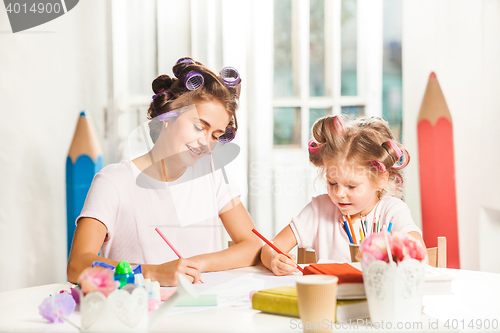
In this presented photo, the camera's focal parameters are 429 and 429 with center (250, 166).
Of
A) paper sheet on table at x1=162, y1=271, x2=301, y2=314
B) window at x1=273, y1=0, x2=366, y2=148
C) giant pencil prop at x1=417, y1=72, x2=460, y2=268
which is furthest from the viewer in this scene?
window at x1=273, y1=0, x2=366, y2=148

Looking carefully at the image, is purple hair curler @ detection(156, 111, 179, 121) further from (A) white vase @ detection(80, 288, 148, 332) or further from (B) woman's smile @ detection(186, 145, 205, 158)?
(A) white vase @ detection(80, 288, 148, 332)

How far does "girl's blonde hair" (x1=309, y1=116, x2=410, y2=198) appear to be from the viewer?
1.03 metres

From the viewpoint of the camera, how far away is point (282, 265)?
836 mm

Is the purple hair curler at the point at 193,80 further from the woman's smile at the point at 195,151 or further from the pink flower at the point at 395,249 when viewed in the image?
the pink flower at the point at 395,249

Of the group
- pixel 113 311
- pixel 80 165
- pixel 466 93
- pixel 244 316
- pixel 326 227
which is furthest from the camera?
pixel 466 93

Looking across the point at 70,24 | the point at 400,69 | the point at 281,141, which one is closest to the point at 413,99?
the point at 400,69

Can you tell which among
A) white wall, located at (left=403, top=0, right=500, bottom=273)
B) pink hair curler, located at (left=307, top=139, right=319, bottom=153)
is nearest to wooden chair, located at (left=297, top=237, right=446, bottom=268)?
pink hair curler, located at (left=307, top=139, right=319, bottom=153)

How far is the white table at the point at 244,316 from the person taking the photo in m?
0.54

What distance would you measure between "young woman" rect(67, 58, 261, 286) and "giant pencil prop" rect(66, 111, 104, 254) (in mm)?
480

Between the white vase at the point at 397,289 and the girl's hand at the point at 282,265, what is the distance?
339 mm

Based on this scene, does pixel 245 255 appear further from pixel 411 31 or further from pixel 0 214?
pixel 411 31

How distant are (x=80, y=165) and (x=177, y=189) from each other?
0.55 meters

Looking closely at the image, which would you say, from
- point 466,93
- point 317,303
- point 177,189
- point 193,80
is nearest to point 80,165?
point 177,189

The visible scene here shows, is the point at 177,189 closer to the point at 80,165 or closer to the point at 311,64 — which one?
the point at 80,165
